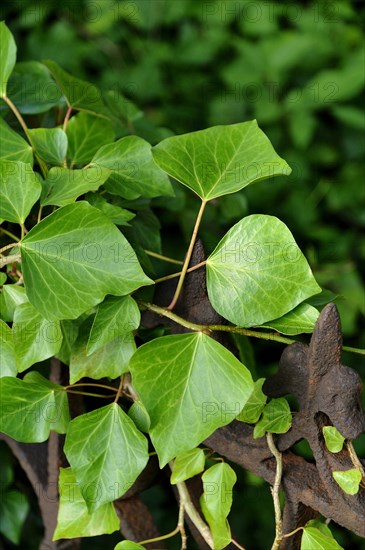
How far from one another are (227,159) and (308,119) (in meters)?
1.17

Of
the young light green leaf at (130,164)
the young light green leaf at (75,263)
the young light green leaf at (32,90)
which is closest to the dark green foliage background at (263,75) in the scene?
the young light green leaf at (32,90)

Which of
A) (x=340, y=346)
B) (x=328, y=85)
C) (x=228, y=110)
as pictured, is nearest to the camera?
(x=340, y=346)

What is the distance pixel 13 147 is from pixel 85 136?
0.07 meters

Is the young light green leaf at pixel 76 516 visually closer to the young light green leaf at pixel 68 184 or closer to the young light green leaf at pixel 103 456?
the young light green leaf at pixel 103 456

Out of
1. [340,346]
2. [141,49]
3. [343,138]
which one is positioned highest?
[340,346]

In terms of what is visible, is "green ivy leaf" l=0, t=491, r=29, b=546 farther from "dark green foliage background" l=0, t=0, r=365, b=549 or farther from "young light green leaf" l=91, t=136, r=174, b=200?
"dark green foliage background" l=0, t=0, r=365, b=549

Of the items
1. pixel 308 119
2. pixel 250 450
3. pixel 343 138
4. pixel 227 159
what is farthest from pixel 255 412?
pixel 343 138

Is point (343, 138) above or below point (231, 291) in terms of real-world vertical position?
below

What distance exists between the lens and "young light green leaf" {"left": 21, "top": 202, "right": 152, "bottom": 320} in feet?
1.52

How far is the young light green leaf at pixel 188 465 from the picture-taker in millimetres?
533

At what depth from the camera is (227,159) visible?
52cm

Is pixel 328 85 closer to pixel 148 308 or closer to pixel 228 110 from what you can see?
pixel 228 110

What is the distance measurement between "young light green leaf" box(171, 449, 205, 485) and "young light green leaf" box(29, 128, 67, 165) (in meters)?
0.25

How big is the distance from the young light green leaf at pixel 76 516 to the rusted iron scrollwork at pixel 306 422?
72 millimetres
